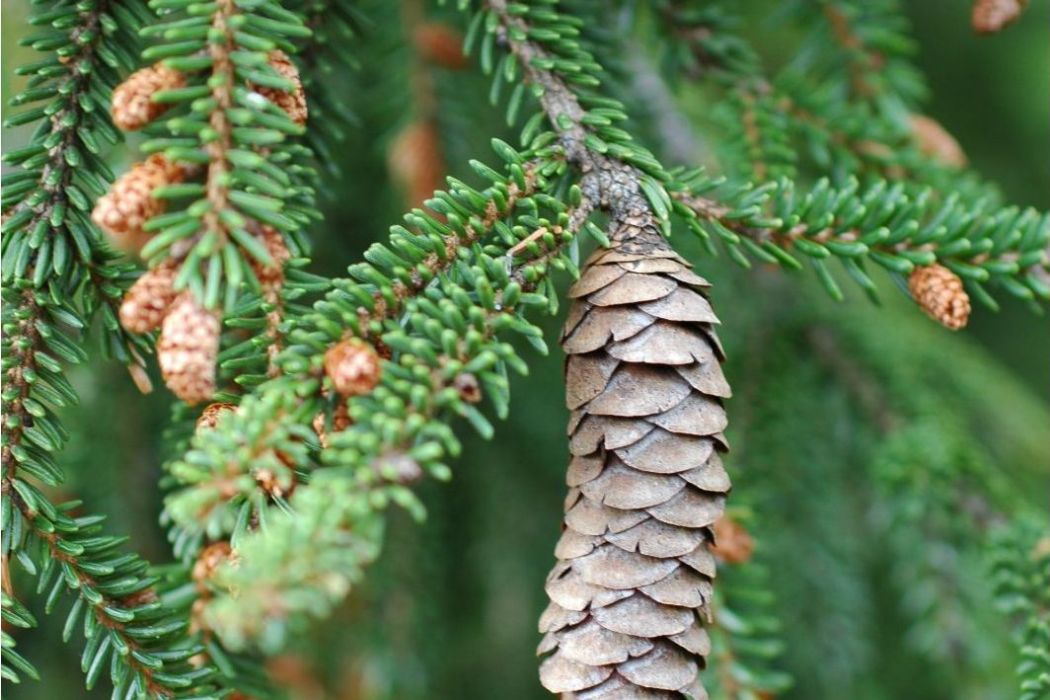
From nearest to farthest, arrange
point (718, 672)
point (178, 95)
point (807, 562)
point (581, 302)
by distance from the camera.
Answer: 1. point (178, 95)
2. point (581, 302)
3. point (718, 672)
4. point (807, 562)

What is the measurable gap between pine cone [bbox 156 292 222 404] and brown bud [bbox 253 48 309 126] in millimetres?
179

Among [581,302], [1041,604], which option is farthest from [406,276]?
[1041,604]

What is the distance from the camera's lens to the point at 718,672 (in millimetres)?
955

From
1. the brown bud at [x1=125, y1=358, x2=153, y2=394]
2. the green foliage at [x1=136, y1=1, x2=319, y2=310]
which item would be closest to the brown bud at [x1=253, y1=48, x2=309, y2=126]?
the green foliage at [x1=136, y1=1, x2=319, y2=310]

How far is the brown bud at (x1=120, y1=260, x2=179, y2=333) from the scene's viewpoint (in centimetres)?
60

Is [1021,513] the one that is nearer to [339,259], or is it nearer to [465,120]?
[465,120]

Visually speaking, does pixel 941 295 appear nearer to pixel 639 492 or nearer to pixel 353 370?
pixel 639 492

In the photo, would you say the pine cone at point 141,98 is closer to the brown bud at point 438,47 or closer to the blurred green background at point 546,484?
the blurred green background at point 546,484

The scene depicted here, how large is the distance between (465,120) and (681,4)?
50cm

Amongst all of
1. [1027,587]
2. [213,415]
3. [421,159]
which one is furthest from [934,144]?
[213,415]

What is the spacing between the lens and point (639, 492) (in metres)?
0.68

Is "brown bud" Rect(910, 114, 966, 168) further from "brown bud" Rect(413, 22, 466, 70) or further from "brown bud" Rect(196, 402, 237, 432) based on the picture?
"brown bud" Rect(196, 402, 237, 432)

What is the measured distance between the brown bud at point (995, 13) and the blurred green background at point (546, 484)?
0.41m

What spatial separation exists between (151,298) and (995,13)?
0.91 metres
